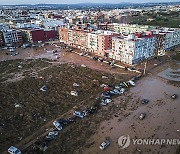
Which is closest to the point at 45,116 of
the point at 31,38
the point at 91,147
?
the point at 91,147

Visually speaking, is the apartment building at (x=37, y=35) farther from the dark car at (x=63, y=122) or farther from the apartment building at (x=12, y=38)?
the dark car at (x=63, y=122)

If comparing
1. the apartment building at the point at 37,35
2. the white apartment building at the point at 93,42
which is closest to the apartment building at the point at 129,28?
the white apartment building at the point at 93,42

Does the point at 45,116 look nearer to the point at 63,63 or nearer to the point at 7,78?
the point at 7,78

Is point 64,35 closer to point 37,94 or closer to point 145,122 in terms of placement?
point 37,94

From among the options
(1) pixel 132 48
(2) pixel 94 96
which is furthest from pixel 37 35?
(2) pixel 94 96

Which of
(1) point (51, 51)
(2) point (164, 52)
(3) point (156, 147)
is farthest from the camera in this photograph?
(1) point (51, 51)
